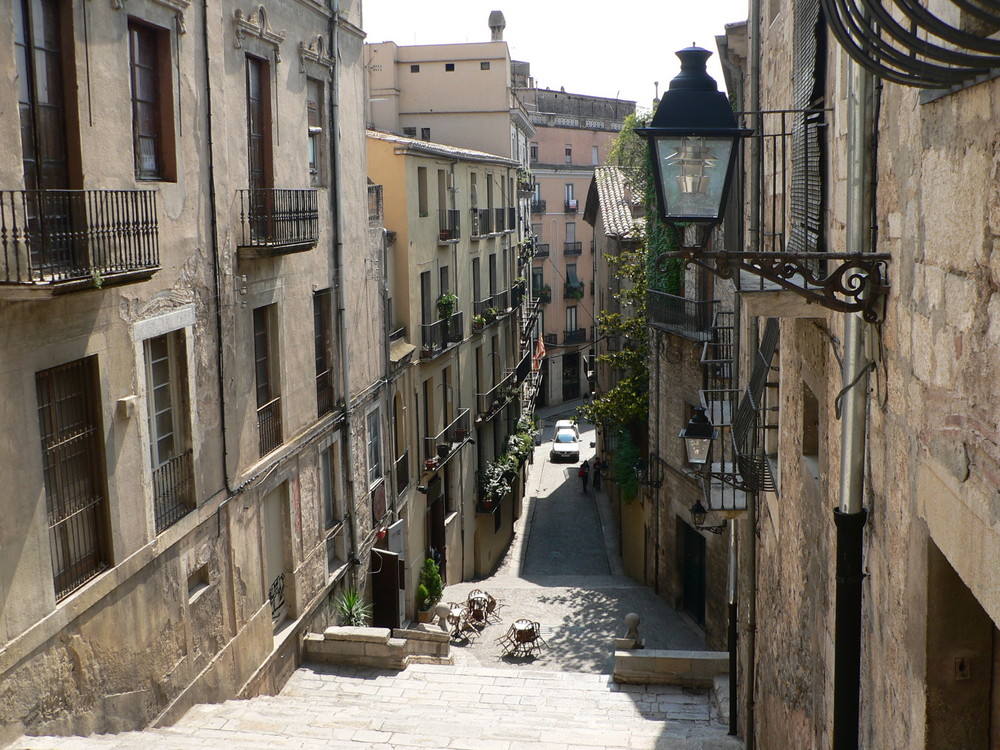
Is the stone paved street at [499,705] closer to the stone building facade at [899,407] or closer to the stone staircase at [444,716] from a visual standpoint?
the stone staircase at [444,716]

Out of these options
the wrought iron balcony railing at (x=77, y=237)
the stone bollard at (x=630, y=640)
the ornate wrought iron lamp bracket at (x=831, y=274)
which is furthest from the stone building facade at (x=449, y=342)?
the ornate wrought iron lamp bracket at (x=831, y=274)

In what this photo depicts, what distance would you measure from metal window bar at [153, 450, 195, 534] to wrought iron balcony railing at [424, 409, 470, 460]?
1146 centimetres

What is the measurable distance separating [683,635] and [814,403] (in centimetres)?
1404

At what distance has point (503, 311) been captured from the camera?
30.5 metres

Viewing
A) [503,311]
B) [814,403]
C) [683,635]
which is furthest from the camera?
[503,311]

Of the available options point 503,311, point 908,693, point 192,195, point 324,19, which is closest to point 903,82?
point 908,693

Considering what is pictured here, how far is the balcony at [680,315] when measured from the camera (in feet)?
62.4

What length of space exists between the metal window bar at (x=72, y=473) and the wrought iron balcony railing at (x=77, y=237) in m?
0.98

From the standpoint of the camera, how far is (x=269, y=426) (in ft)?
44.3

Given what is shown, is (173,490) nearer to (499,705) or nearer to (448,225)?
(499,705)

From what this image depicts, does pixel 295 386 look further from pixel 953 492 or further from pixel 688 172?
pixel 953 492

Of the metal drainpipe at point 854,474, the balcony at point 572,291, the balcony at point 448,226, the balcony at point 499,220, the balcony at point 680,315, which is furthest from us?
the balcony at point 572,291

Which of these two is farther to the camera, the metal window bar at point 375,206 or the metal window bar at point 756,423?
the metal window bar at point 375,206

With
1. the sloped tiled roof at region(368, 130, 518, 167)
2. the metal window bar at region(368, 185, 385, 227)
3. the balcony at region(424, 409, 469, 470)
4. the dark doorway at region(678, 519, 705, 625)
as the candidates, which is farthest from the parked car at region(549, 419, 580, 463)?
the metal window bar at region(368, 185, 385, 227)
